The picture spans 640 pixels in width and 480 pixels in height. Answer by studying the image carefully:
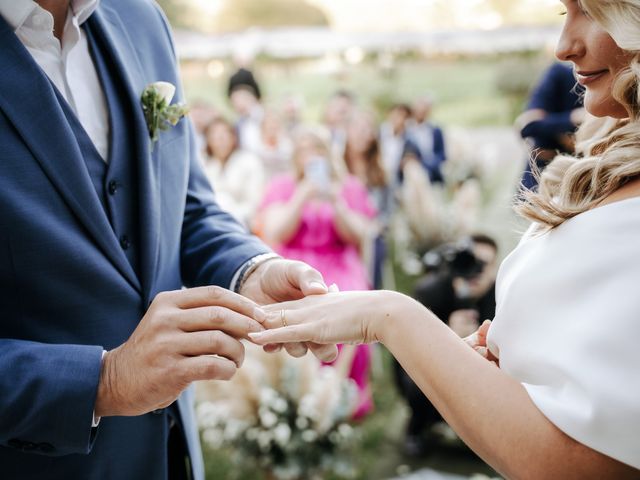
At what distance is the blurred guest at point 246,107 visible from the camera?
8516 mm

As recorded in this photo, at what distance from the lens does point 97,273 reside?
153 centimetres

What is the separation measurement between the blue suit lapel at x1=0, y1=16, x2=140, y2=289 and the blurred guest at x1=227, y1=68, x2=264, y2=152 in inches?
265

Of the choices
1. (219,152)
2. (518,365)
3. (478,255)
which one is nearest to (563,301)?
(518,365)

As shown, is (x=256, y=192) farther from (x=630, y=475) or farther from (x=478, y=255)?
(x=630, y=475)

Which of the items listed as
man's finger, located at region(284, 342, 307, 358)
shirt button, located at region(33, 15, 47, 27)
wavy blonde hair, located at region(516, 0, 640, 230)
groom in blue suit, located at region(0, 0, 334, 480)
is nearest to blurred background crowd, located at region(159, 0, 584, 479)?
wavy blonde hair, located at region(516, 0, 640, 230)

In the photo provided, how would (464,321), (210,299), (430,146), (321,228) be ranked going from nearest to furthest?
(210,299), (464,321), (321,228), (430,146)

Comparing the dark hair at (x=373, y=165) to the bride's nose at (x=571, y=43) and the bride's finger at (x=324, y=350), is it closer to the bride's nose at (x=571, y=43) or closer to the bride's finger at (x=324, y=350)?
the bride's finger at (x=324, y=350)

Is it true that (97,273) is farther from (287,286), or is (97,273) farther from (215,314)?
(287,286)

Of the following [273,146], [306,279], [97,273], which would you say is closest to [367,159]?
[273,146]

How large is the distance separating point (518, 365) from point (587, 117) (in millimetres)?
1031

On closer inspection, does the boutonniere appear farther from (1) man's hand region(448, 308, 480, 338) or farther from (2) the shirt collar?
(1) man's hand region(448, 308, 480, 338)

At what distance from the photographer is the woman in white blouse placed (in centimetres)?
116

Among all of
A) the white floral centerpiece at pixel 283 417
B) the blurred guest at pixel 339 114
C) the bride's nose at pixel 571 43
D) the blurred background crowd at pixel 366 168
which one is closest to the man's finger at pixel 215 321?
the blurred background crowd at pixel 366 168

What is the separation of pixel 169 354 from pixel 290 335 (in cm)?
29
